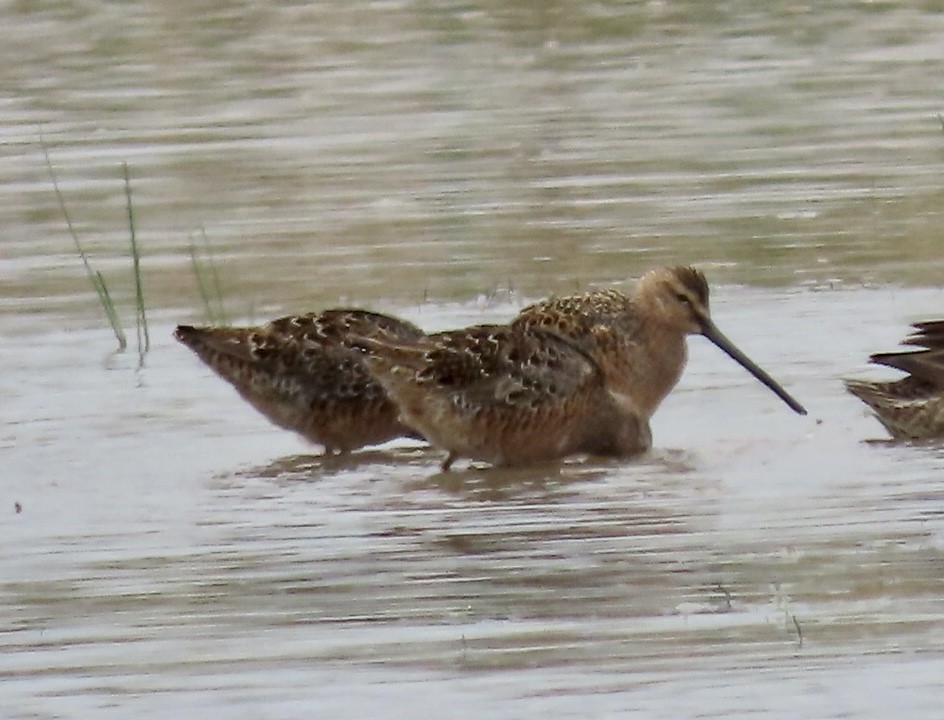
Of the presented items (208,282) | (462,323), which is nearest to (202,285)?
(208,282)

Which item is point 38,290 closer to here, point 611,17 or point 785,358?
point 785,358

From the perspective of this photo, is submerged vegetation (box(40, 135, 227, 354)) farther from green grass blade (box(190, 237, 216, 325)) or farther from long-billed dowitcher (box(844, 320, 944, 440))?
long-billed dowitcher (box(844, 320, 944, 440))

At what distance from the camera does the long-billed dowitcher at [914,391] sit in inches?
306

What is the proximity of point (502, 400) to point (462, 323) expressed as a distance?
173cm

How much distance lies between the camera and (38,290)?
10.2 m

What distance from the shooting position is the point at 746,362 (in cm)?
836

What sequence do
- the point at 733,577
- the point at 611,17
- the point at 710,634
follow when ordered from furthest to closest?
1. the point at 611,17
2. the point at 733,577
3. the point at 710,634

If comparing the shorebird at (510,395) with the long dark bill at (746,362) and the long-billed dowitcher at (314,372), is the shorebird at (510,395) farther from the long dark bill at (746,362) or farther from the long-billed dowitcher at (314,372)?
the long-billed dowitcher at (314,372)

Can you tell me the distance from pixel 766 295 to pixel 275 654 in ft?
14.6

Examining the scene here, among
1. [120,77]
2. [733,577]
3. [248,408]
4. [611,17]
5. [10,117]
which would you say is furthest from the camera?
[611,17]

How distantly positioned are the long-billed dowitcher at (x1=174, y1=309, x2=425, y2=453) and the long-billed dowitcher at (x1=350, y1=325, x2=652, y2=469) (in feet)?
0.74

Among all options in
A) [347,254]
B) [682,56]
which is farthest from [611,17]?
[347,254]

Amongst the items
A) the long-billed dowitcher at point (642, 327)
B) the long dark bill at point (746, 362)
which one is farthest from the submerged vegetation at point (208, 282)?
the long dark bill at point (746, 362)

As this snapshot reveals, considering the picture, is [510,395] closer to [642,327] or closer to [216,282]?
[642,327]
